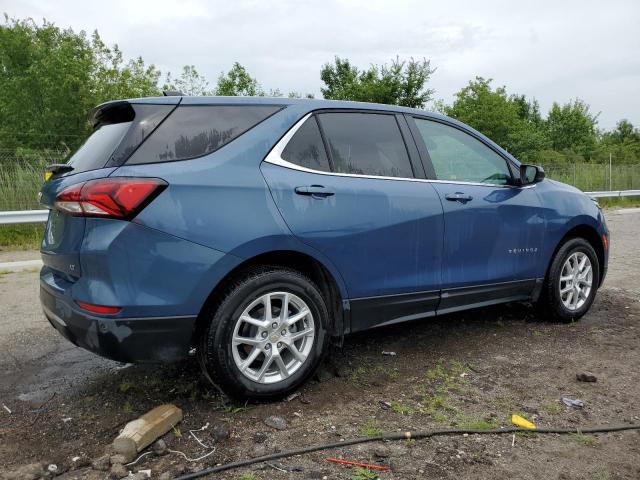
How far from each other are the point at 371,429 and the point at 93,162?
200 centimetres

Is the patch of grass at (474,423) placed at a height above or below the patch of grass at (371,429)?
below

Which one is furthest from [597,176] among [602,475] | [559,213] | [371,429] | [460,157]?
[371,429]

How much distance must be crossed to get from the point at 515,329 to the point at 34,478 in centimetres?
363

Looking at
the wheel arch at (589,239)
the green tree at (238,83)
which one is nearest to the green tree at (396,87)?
the green tree at (238,83)

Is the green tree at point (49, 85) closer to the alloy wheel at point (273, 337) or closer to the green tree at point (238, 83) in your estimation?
the green tree at point (238, 83)

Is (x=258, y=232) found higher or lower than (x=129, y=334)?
higher

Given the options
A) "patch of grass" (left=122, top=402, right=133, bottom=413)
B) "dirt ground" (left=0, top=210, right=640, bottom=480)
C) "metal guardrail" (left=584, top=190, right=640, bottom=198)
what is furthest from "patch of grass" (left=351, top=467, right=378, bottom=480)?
"metal guardrail" (left=584, top=190, right=640, bottom=198)

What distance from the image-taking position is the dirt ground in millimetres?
2510

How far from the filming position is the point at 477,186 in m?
4.05

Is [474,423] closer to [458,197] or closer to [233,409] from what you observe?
[233,409]

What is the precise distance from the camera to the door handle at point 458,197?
3787 mm

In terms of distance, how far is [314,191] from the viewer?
3.16 metres

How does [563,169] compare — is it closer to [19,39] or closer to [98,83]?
[98,83]

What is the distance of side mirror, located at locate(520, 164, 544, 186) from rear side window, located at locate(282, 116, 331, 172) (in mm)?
1864
